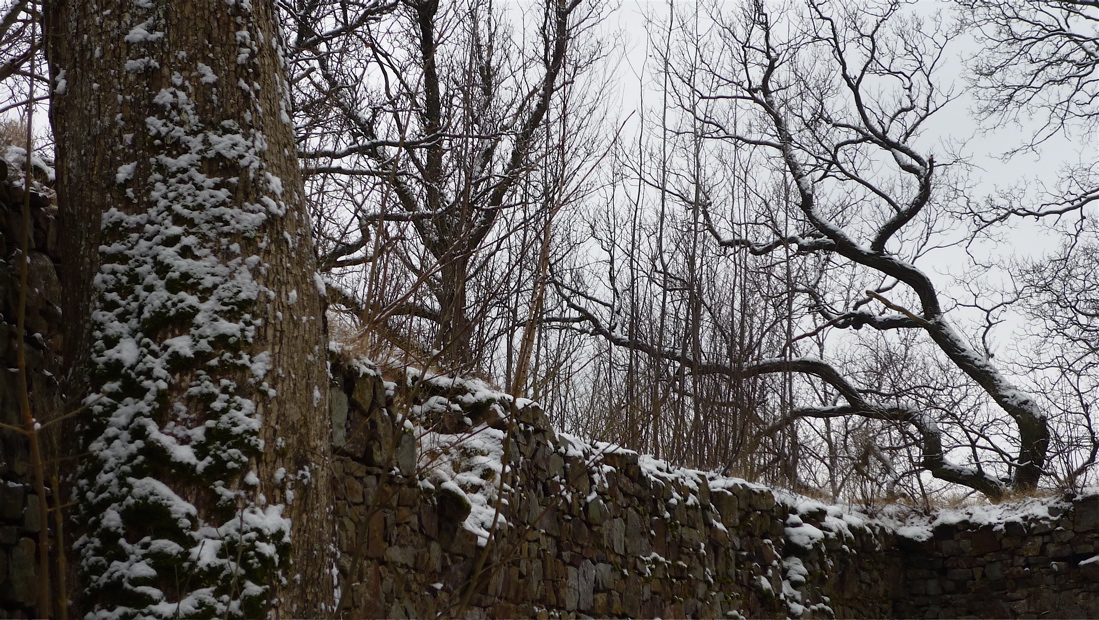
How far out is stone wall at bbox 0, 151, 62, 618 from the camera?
2141 mm

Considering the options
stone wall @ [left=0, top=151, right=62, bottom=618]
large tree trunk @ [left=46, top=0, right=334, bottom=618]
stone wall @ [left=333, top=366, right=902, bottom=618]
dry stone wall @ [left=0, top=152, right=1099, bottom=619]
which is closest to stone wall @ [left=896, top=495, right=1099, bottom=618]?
dry stone wall @ [left=0, top=152, right=1099, bottom=619]

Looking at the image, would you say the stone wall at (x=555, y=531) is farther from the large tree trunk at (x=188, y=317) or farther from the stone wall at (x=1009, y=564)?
the stone wall at (x=1009, y=564)

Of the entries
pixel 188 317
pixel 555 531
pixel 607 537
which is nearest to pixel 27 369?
pixel 188 317

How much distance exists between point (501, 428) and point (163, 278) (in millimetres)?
2784

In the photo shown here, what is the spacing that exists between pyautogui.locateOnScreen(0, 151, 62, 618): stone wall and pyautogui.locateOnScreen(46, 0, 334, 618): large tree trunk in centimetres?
26

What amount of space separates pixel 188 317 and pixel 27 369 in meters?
0.79

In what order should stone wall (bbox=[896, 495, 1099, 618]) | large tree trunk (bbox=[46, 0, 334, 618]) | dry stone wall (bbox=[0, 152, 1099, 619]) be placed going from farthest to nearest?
stone wall (bbox=[896, 495, 1099, 618]) < dry stone wall (bbox=[0, 152, 1099, 619]) < large tree trunk (bbox=[46, 0, 334, 618])

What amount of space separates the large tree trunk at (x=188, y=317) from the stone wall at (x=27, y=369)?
0.26 m

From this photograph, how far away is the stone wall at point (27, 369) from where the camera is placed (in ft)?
7.02

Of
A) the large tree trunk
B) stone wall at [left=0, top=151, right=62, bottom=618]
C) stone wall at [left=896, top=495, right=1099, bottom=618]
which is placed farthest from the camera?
stone wall at [left=896, top=495, right=1099, bottom=618]

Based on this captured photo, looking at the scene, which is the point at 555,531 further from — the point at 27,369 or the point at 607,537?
the point at 27,369

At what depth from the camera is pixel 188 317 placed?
1933mm

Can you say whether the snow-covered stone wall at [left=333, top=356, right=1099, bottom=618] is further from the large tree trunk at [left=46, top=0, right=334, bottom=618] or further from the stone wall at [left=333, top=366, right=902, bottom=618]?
the large tree trunk at [left=46, top=0, right=334, bottom=618]

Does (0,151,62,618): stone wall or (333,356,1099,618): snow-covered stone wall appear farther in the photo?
(333,356,1099,618): snow-covered stone wall
